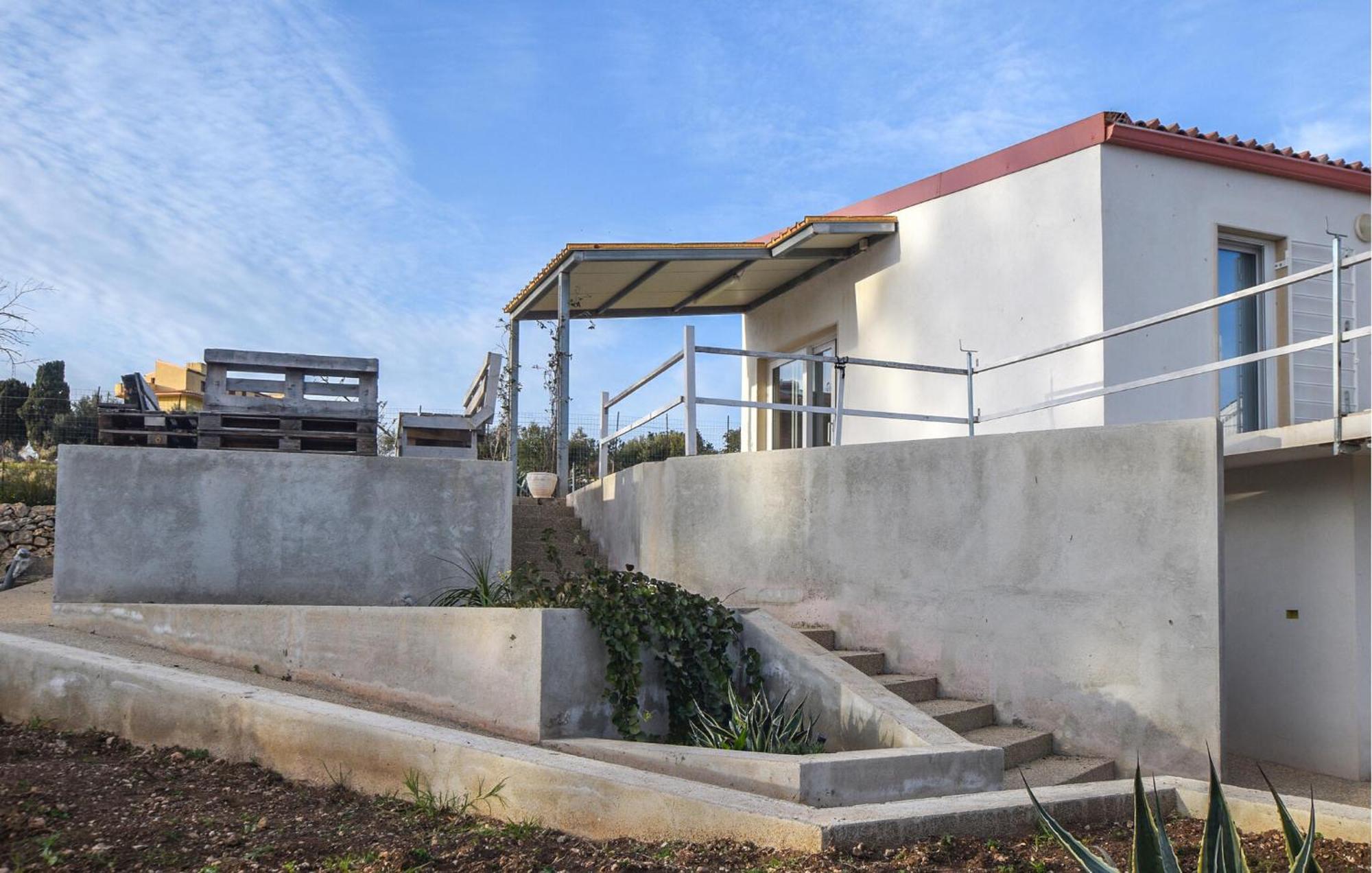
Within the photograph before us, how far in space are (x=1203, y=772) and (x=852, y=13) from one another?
5.71 m

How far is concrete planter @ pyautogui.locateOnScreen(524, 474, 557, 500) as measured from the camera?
36.7 feet

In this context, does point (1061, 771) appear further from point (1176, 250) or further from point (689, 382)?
point (1176, 250)

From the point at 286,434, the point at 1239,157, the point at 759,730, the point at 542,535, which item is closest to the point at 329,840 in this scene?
the point at 759,730

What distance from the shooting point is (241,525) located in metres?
7.81

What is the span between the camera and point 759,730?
5602 mm

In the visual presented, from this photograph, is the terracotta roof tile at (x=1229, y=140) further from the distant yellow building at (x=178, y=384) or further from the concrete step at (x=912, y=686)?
the distant yellow building at (x=178, y=384)

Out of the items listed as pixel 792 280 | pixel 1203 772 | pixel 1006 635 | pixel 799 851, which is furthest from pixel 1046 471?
pixel 792 280

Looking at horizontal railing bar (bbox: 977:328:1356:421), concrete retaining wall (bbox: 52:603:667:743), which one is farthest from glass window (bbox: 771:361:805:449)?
concrete retaining wall (bbox: 52:603:667:743)

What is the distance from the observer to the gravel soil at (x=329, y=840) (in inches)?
151

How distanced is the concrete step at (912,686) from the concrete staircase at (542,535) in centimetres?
319

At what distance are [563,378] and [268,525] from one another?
423 centimetres

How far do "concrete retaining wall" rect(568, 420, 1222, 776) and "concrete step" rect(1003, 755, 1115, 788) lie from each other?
0.10m

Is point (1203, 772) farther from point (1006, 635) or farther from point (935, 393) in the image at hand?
point (935, 393)

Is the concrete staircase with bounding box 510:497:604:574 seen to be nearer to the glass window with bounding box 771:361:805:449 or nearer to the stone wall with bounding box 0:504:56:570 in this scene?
the glass window with bounding box 771:361:805:449
